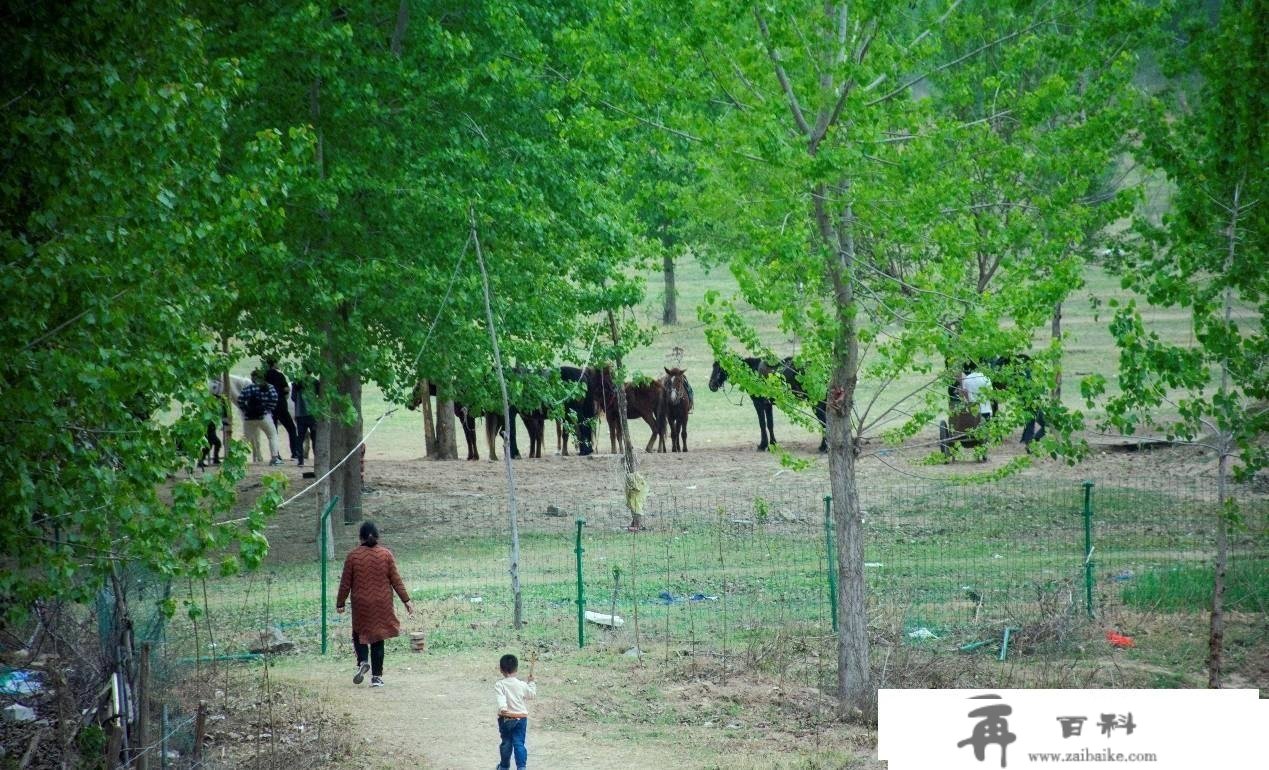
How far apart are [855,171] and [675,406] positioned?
19.2 metres

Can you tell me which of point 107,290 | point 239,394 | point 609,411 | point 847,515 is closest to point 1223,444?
point 847,515

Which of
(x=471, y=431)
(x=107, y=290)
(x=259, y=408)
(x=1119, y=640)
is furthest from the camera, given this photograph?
(x=471, y=431)

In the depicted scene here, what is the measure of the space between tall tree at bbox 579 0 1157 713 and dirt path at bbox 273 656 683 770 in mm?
2548

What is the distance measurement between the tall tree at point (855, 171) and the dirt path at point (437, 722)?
2.55 m

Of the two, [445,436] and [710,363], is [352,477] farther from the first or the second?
[710,363]

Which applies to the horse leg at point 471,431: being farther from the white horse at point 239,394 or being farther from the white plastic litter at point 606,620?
the white plastic litter at point 606,620

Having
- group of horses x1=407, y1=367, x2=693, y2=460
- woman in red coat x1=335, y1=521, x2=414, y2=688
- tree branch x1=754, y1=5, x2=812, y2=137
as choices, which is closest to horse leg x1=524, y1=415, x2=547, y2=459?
group of horses x1=407, y1=367, x2=693, y2=460

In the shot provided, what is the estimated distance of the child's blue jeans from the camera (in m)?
11.0

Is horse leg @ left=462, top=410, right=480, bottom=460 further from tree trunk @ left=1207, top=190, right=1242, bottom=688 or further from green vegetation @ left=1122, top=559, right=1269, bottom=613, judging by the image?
tree trunk @ left=1207, top=190, right=1242, bottom=688

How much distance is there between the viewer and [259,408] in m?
27.9

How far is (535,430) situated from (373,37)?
12.4 metres

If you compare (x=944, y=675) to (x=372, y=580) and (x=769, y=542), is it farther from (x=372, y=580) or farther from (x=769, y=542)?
(x=769, y=542)

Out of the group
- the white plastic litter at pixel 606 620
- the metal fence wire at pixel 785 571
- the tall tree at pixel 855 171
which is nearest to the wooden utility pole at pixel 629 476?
the metal fence wire at pixel 785 571

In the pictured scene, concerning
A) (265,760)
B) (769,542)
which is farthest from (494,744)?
(769,542)
